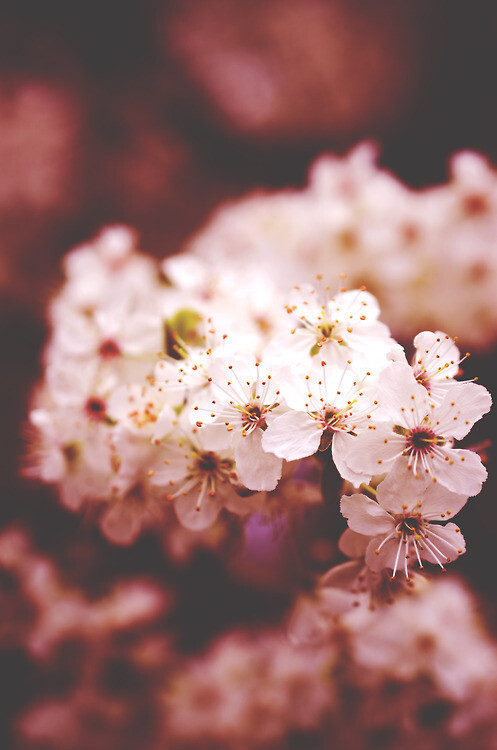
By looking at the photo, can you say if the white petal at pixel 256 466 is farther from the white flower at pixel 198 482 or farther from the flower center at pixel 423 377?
the flower center at pixel 423 377

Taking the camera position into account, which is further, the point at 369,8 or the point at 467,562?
the point at 369,8

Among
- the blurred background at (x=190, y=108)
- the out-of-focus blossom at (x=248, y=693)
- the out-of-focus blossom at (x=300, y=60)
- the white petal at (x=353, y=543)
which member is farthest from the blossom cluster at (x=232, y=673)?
the out-of-focus blossom at (x=300, y=60)

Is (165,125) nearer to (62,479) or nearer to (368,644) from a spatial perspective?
(62,479)

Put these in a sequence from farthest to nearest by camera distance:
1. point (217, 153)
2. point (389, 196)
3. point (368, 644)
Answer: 1. point (217, 153)
2. point (389, 196)
3. point (368, 644)

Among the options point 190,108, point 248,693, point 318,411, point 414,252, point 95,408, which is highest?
point 190,108

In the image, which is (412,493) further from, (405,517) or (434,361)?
(434,361)

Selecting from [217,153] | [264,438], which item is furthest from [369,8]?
[264,438]

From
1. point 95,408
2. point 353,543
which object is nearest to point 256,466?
point 353,543

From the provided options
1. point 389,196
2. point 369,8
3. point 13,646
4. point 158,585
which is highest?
point 369,8
